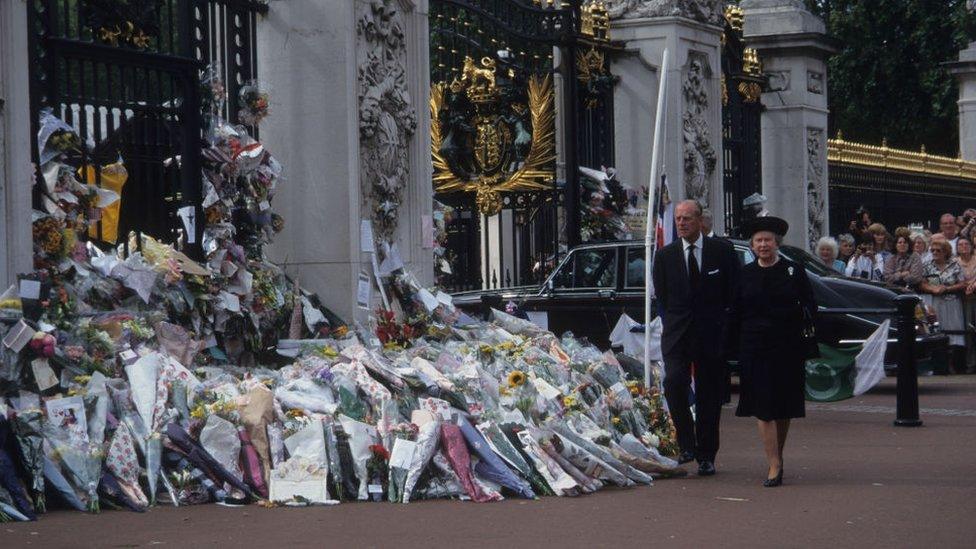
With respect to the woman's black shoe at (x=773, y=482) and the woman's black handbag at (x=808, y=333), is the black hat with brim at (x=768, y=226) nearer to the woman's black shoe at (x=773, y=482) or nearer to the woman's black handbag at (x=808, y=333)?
the woman's black handbag at (x=808, y=333)

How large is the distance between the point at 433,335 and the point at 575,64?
575 centimetres

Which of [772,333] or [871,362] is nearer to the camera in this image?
[772,333]

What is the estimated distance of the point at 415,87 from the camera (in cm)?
1378

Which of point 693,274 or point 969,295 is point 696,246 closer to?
point 693,274

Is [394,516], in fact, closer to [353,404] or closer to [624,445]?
[353,404]

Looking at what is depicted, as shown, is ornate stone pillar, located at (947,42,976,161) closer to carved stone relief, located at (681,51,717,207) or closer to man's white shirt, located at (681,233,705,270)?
carved stone relief, located at (681,51,717,207)

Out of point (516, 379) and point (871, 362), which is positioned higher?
point (516, 379)

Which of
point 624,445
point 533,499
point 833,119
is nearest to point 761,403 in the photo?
point 624,445

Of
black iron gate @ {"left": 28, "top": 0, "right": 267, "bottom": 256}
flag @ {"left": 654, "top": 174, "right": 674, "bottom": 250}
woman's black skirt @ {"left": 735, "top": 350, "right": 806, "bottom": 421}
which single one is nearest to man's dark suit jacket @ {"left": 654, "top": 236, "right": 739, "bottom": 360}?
Answer: woman's black skirt @ {"left": 735, "top": 350, "right": 806, "bottom": 421}

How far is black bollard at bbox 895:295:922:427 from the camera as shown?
44.8ft

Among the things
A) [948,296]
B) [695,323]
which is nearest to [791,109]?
[948,296]

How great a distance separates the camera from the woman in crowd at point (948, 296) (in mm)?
19875

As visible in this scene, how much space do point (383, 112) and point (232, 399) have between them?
3.98m

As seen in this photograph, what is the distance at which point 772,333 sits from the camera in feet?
34.3
